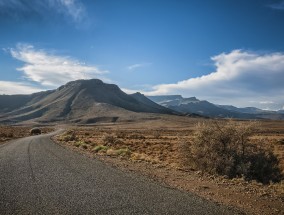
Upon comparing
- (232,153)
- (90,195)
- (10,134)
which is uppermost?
(232,153)

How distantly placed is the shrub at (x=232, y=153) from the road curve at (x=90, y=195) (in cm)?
467

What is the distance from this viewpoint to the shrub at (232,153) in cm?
1598

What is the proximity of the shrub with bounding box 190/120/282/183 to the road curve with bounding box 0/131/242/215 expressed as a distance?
4.67 metres

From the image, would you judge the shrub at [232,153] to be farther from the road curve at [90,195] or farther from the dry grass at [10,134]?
the dry grass at [10,134]

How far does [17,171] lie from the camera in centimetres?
1540

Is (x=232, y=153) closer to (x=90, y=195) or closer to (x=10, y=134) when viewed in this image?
(x=90, y=195)

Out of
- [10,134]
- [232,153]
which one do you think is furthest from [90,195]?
[10,134]

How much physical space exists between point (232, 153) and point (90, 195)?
9104 mm

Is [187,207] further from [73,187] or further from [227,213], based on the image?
[73,187]

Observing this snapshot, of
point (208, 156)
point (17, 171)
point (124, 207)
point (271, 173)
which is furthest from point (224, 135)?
point (17, 171)

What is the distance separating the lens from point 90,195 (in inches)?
410

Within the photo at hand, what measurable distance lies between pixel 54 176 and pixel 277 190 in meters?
9.29

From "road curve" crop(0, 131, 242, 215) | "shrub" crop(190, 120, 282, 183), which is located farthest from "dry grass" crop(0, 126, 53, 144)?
"shrub" crop(190, 120, 282, 183)

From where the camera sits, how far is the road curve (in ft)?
28.8
